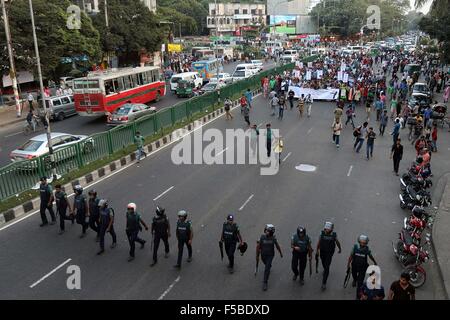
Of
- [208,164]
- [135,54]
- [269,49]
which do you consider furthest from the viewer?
[269,49]

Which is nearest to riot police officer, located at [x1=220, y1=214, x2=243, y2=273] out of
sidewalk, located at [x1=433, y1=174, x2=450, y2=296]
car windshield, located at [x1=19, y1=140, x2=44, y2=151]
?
sidewalk, located at [x1=433, y1=174, x2=450, y2=296]

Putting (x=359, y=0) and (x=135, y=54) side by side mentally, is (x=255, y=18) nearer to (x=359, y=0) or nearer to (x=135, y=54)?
(x=359, y=0)

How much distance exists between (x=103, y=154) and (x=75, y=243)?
694 cm

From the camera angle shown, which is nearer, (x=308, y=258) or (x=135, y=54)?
(x=308, y=258)

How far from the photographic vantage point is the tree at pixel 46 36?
27.1 metres

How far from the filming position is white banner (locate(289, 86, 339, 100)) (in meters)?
30.0

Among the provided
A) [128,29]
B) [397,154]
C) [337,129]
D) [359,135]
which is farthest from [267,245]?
[128,29]

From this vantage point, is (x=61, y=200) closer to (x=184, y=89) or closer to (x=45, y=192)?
(x=45, y=192)

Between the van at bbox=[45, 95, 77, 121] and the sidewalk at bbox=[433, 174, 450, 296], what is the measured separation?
69.7 feet

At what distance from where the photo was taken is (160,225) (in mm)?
9008

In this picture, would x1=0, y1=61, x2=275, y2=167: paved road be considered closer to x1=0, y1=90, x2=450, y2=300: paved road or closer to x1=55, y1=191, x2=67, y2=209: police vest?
x1=0, y1=90, x2=450, y2=300: paved road

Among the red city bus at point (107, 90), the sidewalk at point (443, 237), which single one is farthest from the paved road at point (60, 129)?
the sidewalk at point (443, 237)

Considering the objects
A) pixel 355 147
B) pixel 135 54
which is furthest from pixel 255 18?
pixel 355 147

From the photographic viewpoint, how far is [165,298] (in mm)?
8055
